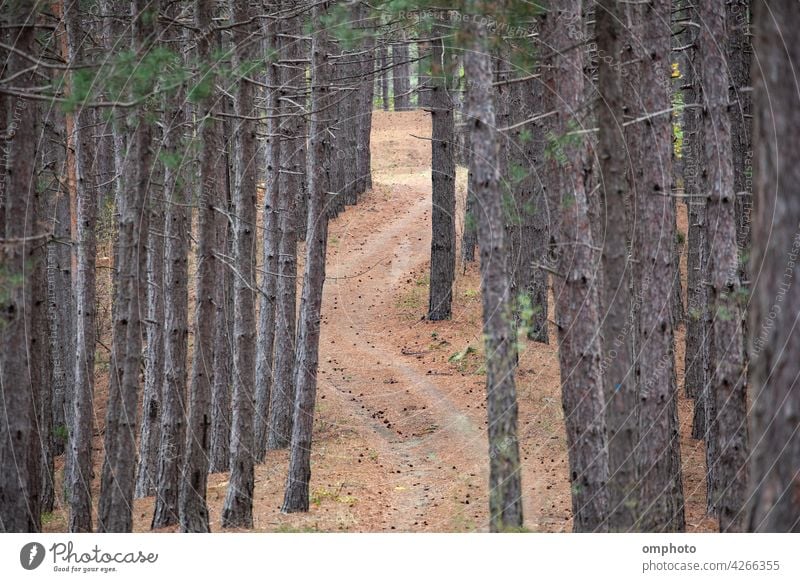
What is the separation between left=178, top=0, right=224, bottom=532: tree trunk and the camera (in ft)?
42.8

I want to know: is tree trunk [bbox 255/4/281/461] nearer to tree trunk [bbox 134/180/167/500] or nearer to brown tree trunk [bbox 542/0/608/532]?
tree trunk [bbox 134/180/167/500]

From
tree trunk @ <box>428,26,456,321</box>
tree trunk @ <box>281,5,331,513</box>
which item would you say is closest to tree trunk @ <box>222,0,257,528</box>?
tree trunk @ <box>281,5,331,513</box>

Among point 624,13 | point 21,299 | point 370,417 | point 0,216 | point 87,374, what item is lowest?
point 370,417

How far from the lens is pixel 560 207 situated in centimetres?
1233

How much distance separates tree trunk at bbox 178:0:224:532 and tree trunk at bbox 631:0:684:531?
604 cm

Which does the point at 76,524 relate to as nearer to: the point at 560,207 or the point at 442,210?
the point at 560,207

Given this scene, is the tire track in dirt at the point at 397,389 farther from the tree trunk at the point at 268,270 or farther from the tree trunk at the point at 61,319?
the tree trunk at the point at 61,319

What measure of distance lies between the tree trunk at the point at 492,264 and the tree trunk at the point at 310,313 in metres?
5.66

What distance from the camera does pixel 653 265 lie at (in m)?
12.3

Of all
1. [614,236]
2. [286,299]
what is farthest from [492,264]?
[286,299]

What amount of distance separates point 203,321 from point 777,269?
27.6 ft
